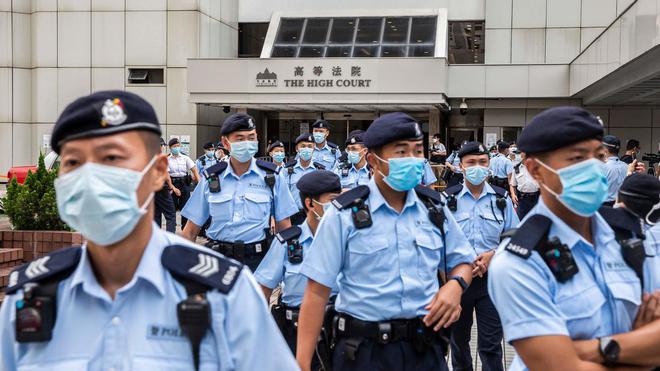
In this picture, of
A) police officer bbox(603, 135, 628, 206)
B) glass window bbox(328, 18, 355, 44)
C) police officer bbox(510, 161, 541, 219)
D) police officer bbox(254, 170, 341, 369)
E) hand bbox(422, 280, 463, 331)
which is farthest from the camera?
glass window bbox(328, 18, 355, 44)

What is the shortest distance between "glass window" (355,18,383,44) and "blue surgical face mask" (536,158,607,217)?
2195 cm

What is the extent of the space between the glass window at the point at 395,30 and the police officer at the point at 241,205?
59.0ft

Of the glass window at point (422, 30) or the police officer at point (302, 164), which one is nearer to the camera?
the police officer at point (302, 164)

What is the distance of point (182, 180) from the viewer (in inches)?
566

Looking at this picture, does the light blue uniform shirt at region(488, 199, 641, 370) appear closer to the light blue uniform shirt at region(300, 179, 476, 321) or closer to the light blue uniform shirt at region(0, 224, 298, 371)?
the light blue uniform shirt at region(0, 224, 298, 371)

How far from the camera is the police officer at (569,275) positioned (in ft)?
7.86

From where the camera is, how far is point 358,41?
24281 millimetres

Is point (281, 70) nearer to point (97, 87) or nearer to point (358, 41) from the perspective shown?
point (358, 41)

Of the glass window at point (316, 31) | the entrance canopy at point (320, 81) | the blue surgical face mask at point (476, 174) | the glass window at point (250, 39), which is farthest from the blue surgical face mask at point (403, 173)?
the glass window at point (250, 39)

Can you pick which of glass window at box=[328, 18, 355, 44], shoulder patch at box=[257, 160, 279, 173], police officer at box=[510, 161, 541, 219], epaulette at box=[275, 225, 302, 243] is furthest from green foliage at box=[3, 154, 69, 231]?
glass window at box=[328, 18, 355, 44]

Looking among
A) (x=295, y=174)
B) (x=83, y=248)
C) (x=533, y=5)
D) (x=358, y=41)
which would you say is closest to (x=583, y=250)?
(x=83, y=248)

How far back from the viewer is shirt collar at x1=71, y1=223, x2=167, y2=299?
2.08 meters

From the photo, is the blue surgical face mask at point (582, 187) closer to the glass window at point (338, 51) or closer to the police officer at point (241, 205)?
the police officer at point (241, 205)

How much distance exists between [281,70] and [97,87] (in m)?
6.49
